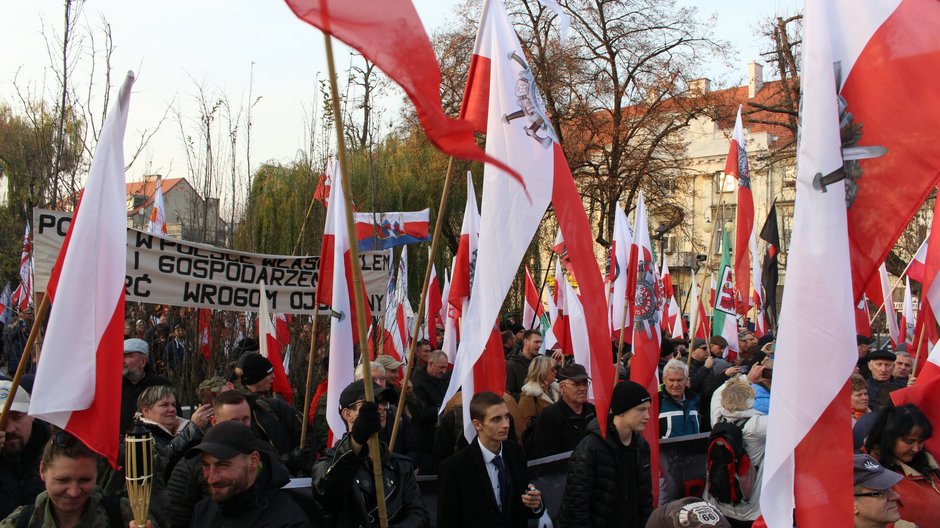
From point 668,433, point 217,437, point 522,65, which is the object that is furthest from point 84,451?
point 668,433

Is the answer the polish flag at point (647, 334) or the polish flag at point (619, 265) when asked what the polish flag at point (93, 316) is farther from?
the polish flag at point (619, 265)

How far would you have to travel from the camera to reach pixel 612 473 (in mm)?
5332

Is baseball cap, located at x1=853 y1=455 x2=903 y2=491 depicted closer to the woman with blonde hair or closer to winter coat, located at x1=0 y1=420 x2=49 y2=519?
winter coat, located at x1=0 y1=420 x2=49 y2=519

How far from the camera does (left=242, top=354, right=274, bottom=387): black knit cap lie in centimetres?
654

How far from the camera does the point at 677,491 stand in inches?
300

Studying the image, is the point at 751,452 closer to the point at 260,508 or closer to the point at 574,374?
the point at 574,374

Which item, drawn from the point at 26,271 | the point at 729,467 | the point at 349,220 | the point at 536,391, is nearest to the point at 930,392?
the point at 729,467

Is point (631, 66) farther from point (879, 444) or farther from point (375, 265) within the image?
point (879, 444)

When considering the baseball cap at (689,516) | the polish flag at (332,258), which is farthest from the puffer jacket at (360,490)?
the polish flag at (332,258)

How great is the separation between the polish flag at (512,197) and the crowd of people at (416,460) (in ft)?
1.33

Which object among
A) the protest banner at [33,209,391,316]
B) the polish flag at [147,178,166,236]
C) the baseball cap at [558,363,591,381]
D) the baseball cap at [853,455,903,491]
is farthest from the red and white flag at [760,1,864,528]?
the polish flag at [147,178,166,236]

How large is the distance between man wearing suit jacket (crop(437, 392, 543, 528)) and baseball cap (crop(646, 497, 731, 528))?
2.21 meters

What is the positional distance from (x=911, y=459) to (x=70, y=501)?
3790 millimetres

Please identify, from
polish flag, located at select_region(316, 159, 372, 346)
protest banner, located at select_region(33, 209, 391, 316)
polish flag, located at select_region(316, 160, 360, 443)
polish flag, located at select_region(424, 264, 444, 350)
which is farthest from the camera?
polish flag, located at select_region(424, 264, 444, 350)
